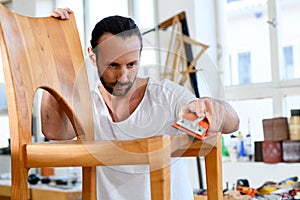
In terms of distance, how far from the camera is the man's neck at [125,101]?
74cm

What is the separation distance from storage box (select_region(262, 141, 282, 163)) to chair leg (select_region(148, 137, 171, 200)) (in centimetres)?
184

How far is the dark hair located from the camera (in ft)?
2.18

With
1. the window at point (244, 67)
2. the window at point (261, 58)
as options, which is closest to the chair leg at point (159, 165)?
the window at point (261, 58)

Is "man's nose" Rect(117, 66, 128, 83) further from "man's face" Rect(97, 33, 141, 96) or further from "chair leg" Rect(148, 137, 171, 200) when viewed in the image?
"chair leg" Rect(148, 137, 171, 200)

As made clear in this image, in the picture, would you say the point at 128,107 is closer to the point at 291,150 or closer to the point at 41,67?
the point at 41,67

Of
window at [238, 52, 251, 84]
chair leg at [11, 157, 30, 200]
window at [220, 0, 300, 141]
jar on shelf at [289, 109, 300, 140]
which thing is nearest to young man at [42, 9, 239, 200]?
chair leg at [11, 157, 30, 200]

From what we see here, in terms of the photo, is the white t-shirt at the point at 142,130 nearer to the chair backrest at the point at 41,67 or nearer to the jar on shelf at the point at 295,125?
the chair backrest at the point at 41,67

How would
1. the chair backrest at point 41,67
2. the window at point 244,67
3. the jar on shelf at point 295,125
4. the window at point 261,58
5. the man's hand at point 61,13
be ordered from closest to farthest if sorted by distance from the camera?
1. the chair backrest at point 41,67
2. the man's hand at point 61,13
3. the jar on shelf at point 295,125
4. the window at point 261,58
5. the window at point 244,67

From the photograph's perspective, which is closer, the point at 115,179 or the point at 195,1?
the point at 115,179

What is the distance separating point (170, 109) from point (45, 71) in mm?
214

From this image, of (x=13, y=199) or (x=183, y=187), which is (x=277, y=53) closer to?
(x=183, y=187)

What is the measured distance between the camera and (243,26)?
2633 mm

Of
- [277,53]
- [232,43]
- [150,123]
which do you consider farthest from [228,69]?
[150,123]

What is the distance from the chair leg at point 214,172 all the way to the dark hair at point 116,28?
0.22 metres
